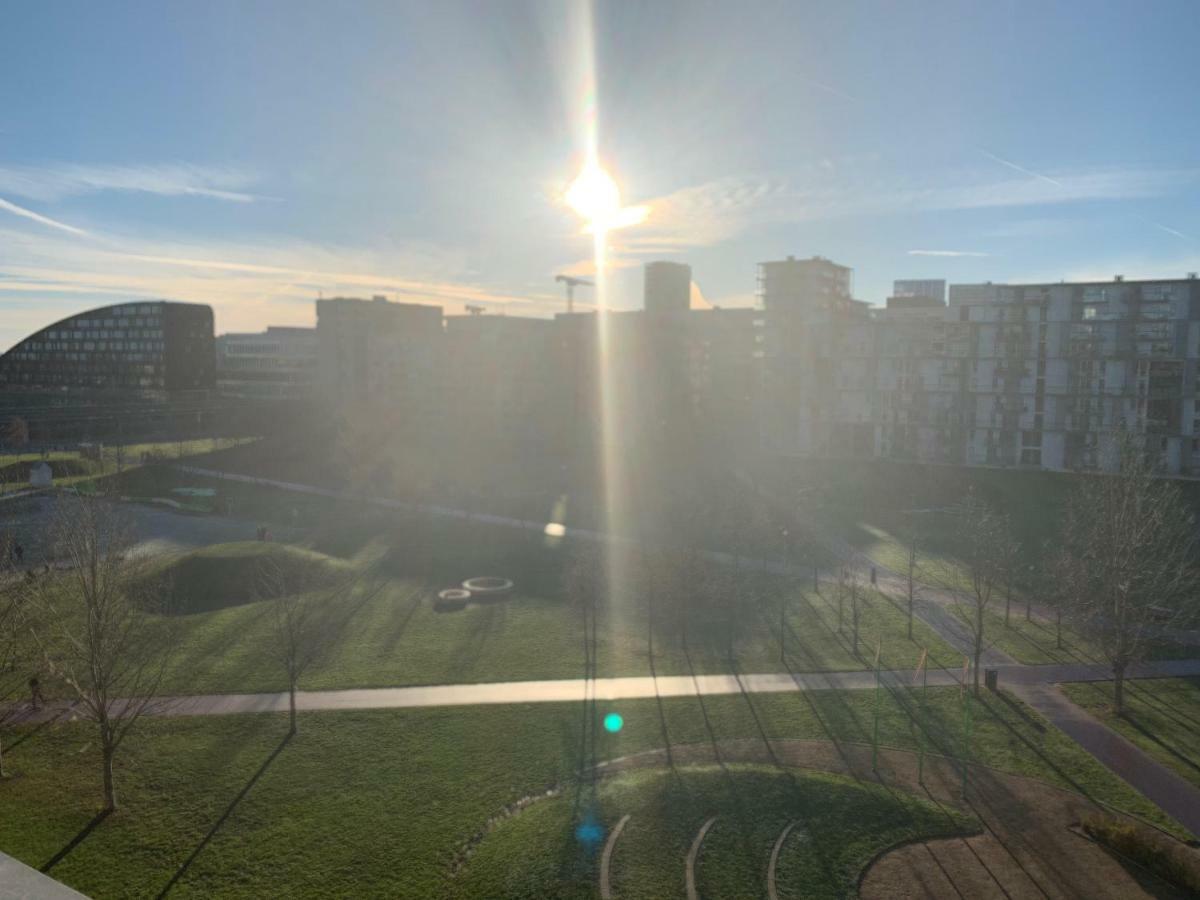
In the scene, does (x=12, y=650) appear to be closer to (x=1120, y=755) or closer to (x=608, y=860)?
(x=608, y=860)

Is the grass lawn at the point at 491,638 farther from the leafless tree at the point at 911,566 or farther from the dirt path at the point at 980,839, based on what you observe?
the dirt path at the point at 980,839

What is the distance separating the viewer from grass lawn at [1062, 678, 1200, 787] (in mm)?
24231

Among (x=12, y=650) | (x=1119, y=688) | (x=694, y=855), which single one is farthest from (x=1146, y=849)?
(x=12, y=650)

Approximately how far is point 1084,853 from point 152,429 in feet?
358

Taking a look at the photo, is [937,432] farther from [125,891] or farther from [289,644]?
[125,891]

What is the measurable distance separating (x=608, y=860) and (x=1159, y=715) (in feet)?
65.3

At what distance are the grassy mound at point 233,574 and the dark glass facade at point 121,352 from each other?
4230 inches

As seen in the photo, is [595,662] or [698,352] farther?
[698,352]

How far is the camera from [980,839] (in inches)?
773

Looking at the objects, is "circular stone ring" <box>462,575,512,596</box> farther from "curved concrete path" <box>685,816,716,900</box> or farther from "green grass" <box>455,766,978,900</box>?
"curved concrete path" <box>685,816,716,900</box>

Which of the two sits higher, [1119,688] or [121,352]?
[121,352]

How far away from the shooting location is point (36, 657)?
2938 centimetres

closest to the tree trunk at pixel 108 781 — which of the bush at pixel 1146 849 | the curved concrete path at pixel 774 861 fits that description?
the curved concrete path at pixel 774 861

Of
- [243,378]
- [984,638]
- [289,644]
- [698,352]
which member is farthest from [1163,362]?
[243,378]
